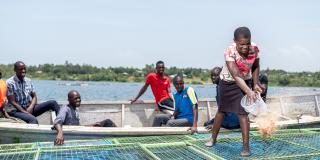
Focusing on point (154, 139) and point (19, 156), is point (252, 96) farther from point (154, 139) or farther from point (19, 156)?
point (19, 156)

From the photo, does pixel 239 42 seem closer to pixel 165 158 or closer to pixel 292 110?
pixel 165 158

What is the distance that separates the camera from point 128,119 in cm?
821

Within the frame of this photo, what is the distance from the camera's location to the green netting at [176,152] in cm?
454

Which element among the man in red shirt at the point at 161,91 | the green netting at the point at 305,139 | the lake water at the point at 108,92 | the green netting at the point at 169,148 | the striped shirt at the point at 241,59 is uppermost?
the striped shirt at the point at 241,59

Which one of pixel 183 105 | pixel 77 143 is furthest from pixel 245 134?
pixel 183 105

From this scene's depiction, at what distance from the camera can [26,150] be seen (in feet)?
15.7

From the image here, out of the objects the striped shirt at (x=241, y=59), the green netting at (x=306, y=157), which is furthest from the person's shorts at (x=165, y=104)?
the green netting at (x=306, y=157)

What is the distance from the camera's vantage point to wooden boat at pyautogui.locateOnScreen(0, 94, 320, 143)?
582 centimetres

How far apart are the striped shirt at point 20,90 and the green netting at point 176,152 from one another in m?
3.07

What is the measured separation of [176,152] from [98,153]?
902 millimetres

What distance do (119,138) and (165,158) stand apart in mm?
1370

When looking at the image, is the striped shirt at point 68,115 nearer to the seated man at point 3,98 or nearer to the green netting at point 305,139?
the seated man at point 3,98

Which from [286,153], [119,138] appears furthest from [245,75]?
[119,138]

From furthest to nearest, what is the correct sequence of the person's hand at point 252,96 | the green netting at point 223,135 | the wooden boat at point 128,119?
the wooden boat at point 128,119
the green netting at point 223,135
the person's hand at point 252,96
